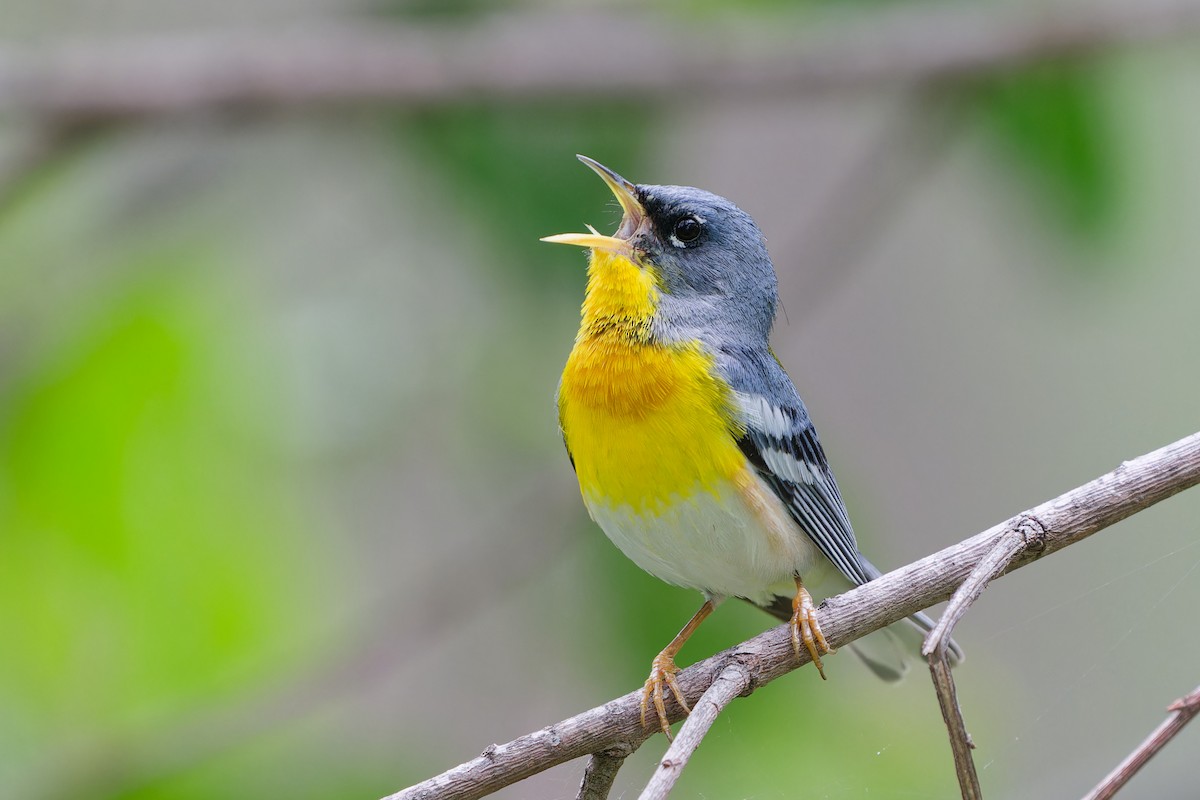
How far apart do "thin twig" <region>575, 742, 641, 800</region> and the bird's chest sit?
734mm

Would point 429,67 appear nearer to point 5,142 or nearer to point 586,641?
point 586,641

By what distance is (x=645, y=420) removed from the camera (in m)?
2.76

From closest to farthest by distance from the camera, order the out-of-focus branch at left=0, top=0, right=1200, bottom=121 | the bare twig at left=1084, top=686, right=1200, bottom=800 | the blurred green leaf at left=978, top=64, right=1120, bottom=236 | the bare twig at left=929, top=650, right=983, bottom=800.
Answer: the bare twig at left=1084, top=686, right=1200, bottom=800 → the bare twig at left=929, top=650, right=983, bottom=800 → the blurred green leaf at left=978, top=64, right=1120, bottom=236 → the out-of-focus branch at left=0, top=0, right=1200, bottom=121

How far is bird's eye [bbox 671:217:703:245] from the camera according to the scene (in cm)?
300

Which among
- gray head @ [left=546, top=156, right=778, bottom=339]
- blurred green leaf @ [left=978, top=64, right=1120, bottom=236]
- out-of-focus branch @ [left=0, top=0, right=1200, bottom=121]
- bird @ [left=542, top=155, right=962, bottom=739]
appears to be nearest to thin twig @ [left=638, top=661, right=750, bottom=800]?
bird @ [left=542, top=155, right=962, bottom=739]

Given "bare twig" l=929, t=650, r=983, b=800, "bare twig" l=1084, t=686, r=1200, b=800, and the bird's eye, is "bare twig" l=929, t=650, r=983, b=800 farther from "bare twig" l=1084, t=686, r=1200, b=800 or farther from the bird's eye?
the bird's eye

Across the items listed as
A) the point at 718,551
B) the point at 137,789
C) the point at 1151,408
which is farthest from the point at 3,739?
the point at 1151,408

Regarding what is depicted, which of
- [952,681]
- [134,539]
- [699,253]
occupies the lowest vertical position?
[952,681]

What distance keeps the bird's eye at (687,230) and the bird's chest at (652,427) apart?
0.31 metres

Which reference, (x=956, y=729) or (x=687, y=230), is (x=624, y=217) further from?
(x=956, y=729)

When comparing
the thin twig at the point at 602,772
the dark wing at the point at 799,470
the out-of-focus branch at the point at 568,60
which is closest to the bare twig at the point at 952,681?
the thin twig at the point at 602,772

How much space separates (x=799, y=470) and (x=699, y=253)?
1.89 feet

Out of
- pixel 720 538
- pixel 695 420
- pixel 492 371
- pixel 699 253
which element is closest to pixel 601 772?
pixel 720 538

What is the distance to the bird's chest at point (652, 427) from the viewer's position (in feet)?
8.99
